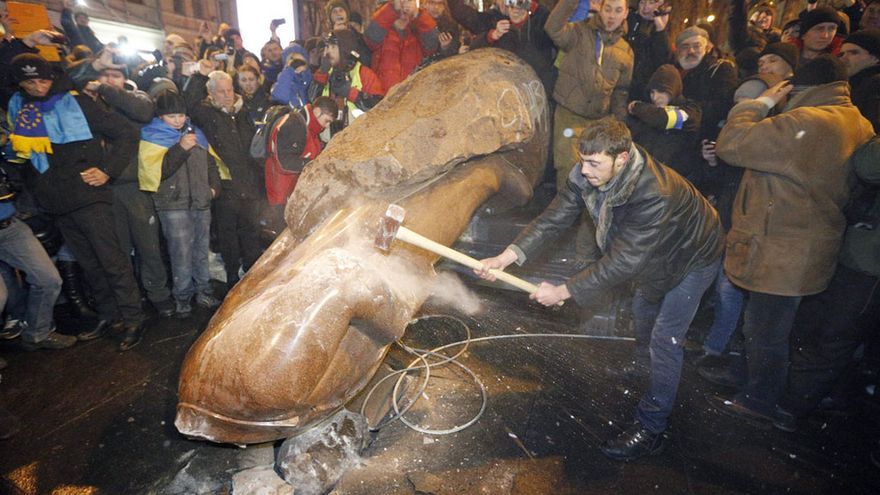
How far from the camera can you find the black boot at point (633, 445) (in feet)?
8.96

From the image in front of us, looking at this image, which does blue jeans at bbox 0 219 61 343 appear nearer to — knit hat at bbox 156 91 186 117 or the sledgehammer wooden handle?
knit hat at bbox 156 91 186 117

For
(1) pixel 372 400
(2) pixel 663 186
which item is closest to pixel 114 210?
(1) pixel 372 400

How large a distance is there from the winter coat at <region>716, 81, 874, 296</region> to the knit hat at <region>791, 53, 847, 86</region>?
56 millimetres

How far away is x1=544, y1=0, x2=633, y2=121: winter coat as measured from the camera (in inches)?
160

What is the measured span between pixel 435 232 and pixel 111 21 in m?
22.2

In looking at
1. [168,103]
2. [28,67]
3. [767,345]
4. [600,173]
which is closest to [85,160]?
[28,67]

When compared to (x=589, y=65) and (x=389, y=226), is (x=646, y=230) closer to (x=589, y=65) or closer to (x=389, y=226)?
(x=389, y=226)

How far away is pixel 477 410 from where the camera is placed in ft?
10.3

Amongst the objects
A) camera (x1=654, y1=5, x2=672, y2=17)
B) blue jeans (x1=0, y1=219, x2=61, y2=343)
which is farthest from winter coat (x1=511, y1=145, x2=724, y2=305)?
Answer: blue jeans (x1=0, y1=219, x2=61, y2=343)

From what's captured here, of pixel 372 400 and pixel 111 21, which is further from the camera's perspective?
pixel 111 21

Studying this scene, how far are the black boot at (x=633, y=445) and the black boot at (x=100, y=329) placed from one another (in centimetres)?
461

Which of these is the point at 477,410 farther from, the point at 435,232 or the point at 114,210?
the point at 114,210

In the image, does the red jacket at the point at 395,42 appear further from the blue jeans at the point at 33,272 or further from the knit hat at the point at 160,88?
the blue jeans at the point at 33,272

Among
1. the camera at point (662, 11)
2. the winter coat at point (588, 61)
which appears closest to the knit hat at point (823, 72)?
the winter coat at point (588, 61)
